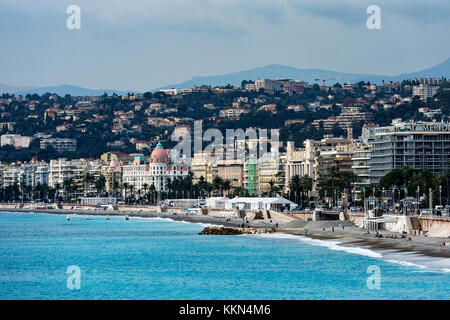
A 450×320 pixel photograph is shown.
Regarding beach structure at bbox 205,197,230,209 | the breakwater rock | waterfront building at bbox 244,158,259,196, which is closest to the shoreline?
the breakwater rock

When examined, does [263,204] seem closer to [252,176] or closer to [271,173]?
[271,173]

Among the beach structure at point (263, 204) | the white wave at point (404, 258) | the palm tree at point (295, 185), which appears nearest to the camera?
the white wave at point (404, 258)

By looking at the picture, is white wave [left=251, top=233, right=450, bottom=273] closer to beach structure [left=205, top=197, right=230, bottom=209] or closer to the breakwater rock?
the breakwater rock

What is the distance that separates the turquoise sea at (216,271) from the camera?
52031mm

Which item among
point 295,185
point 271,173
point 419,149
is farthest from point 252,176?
point 419,149

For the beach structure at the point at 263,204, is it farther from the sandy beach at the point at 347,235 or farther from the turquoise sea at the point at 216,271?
the turquoise sea at the point at 216,271

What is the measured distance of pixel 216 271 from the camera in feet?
210

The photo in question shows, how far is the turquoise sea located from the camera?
52.0 m

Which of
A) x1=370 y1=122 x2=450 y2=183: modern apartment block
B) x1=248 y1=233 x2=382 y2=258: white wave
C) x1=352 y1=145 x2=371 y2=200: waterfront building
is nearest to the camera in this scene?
x1=248 y1=233 x2=382 y2=258: white wave

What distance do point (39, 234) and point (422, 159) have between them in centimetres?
5164

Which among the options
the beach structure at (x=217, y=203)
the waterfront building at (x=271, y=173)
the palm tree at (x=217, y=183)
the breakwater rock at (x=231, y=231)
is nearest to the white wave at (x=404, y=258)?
the breakwater rock at (x=231, y=231)
